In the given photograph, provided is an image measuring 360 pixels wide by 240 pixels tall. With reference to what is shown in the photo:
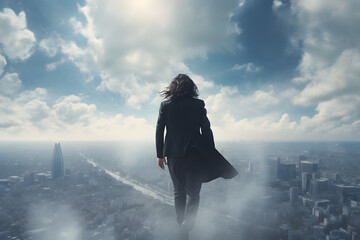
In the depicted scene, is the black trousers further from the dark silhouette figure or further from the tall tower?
the tall tower

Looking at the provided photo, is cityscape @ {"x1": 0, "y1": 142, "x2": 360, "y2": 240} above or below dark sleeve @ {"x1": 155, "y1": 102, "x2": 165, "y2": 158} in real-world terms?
below

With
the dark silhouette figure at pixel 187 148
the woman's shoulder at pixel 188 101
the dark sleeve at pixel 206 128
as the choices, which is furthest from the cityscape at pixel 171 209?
the woman's shoulder at pixel 188 101

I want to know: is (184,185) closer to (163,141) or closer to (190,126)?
(163,141)

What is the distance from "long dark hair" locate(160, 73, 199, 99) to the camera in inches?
71.6

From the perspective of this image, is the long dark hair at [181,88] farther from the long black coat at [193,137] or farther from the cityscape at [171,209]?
the cityscape at [171,209]

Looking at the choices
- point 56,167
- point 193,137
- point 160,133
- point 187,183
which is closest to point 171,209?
point 187,183

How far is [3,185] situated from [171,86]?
2884cm

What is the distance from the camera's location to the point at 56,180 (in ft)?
77.7

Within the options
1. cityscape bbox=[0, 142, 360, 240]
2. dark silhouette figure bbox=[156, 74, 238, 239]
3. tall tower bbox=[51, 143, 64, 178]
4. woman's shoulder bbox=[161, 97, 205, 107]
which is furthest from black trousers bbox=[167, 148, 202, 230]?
tall tower bbox=[51, 143, 64, 178]

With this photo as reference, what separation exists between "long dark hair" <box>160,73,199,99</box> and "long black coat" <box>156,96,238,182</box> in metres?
0.07

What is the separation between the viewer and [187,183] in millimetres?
1731

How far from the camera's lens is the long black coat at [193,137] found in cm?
171

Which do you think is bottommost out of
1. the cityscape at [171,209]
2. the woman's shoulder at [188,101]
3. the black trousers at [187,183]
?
the cityscape at [171,209]

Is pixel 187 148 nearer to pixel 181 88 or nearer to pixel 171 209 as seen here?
pixel 181 88
